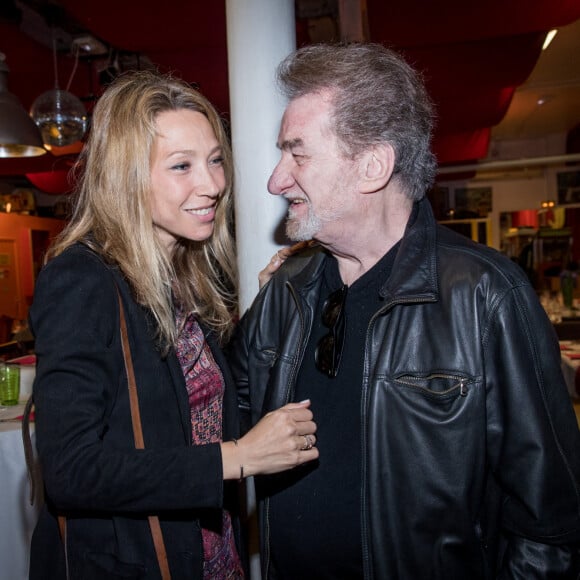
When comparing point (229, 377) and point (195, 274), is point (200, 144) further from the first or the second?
point (229, 377)

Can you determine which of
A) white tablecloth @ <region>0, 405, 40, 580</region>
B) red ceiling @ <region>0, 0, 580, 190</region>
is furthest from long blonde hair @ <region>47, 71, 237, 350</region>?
red ceiling @ <region>0, 0, 580, 190</region>

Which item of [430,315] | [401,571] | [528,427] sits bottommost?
[401,571]

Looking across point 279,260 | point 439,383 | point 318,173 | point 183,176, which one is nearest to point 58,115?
point 279,260

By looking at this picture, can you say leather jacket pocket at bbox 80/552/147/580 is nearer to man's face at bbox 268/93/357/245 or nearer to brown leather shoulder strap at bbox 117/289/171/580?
brown leather shoulder strap at bbox 117/289/171/580

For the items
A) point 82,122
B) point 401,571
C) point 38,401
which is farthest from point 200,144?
point 82,122

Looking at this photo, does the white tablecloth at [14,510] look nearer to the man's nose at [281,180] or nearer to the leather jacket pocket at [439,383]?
the man's nose at [281,180]

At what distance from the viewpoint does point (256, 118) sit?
7.13 ft

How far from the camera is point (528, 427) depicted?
1244 millimetres

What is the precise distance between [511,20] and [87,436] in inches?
164

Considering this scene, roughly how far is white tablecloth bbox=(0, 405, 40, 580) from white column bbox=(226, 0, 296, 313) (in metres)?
1.52

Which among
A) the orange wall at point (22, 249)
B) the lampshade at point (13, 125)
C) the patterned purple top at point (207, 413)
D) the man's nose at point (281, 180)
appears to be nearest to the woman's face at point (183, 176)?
the man's nose at point (281, 180)

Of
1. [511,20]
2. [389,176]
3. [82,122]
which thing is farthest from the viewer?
[82,122]

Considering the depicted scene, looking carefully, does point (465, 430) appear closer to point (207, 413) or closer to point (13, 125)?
point (207, 413)

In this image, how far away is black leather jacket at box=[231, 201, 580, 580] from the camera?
1257mm
